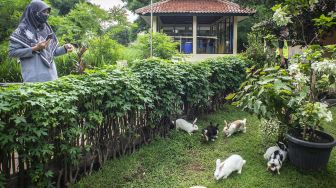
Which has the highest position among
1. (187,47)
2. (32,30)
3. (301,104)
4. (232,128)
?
(187,47)

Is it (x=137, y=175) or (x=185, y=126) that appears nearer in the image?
(x=137, y=175)

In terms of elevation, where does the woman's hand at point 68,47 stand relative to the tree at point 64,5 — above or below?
below

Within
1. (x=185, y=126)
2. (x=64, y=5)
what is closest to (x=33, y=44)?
(x=185, y=126)

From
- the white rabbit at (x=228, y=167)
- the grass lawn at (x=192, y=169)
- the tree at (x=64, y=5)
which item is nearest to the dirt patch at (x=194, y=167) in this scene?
the grass lawn at (x=192, y=169)

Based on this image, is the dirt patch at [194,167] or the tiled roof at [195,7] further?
the tiled roof at [195,7]

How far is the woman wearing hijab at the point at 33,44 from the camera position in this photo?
3299 millimetres

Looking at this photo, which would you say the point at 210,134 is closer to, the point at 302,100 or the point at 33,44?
the point at 302,100

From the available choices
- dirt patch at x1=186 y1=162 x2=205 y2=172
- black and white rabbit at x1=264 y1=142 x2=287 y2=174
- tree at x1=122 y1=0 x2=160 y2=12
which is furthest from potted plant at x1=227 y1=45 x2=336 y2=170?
tree at x1=122 y1=0 x2=160 y2=12

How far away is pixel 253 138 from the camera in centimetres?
504

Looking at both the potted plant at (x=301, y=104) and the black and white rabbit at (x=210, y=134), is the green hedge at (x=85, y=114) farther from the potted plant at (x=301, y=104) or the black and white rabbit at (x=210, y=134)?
the potted plant at (x=301, y=104)

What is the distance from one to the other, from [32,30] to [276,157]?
12.3ft

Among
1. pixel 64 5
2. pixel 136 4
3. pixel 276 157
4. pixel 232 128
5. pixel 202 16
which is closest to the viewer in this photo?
pixel 276 157

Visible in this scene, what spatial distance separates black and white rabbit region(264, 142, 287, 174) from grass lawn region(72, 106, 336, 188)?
93 mm

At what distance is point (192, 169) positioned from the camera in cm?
386
